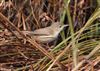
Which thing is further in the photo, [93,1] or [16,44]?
[93,1]

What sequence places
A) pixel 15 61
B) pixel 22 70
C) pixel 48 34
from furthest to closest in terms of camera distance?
pixel 48 34 → pixel 15 61 → pixel 22 70

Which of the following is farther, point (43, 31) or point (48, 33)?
point (48, 33)

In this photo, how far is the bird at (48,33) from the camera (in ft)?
10.3

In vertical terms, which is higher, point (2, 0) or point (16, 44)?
point (2, 0)

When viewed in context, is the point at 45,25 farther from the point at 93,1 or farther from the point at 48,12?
the point at 93,1

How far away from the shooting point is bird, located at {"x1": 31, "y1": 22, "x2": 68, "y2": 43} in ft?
10.3

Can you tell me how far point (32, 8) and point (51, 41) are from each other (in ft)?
1.31

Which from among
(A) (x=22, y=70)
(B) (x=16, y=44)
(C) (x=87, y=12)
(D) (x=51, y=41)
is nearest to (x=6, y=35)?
(B) (x=16, y=44)

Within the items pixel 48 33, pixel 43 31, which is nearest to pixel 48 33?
pixel 48 33

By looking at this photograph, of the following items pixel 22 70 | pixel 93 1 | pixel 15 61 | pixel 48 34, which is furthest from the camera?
pixel 48 34

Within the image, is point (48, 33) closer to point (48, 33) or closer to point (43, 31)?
point (48, 33)

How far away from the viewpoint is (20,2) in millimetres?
3375

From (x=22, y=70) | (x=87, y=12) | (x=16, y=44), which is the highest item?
(x=87, y=12)

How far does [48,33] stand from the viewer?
336 centimetres
